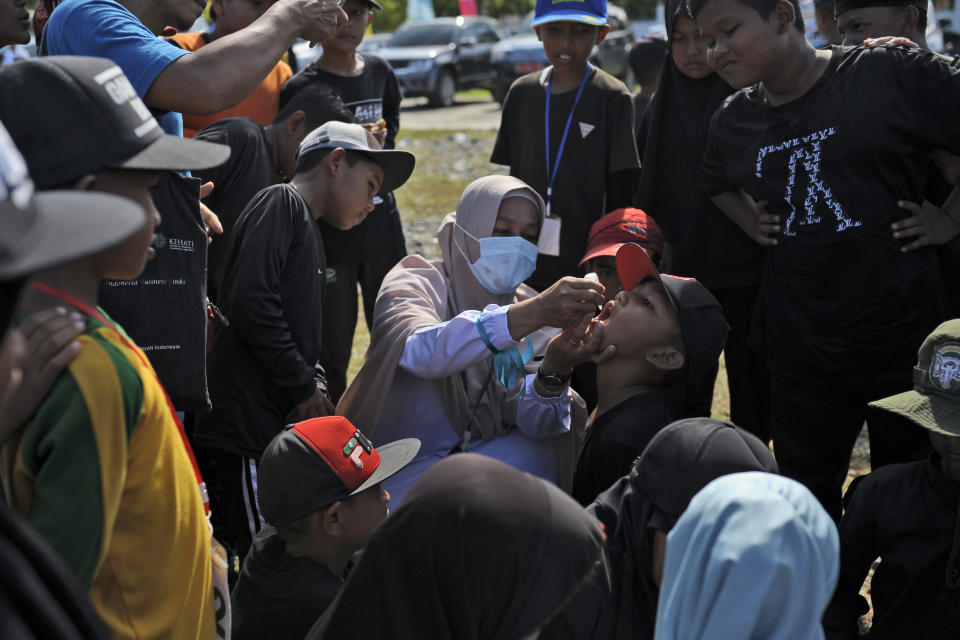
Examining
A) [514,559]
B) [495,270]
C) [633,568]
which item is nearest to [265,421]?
[495,270]

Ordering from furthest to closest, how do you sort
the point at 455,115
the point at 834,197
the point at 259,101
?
→ 1. the point at 455,115
2. the point at 259,101
3. the point at 834,197

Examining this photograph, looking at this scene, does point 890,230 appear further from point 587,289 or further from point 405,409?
point 405,409

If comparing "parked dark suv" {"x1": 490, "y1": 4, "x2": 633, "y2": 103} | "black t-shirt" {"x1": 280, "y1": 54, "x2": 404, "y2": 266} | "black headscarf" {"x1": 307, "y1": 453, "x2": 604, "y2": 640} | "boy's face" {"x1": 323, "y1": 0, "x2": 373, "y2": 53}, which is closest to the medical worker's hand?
"black headscarf" {"x1": 307, "y1": 453, "x2": 604, "y2": 640}

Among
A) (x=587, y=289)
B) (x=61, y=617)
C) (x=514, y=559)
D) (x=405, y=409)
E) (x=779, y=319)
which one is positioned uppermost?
(x=61, y=617)

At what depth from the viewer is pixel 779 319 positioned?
11.5 ft

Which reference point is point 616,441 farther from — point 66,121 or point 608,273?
point 66,121

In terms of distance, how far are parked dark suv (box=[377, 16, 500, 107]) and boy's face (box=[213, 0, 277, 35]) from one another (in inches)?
616

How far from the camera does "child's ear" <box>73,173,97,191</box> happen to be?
1809mm

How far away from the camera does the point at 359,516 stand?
2.79 metres

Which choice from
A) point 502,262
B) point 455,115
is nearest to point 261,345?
point 502,262

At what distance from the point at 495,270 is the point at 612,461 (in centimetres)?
106

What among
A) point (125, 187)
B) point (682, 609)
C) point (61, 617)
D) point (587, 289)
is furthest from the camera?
point (587, 289)

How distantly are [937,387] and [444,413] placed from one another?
1708 mm

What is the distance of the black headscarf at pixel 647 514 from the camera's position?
7.13 feet
